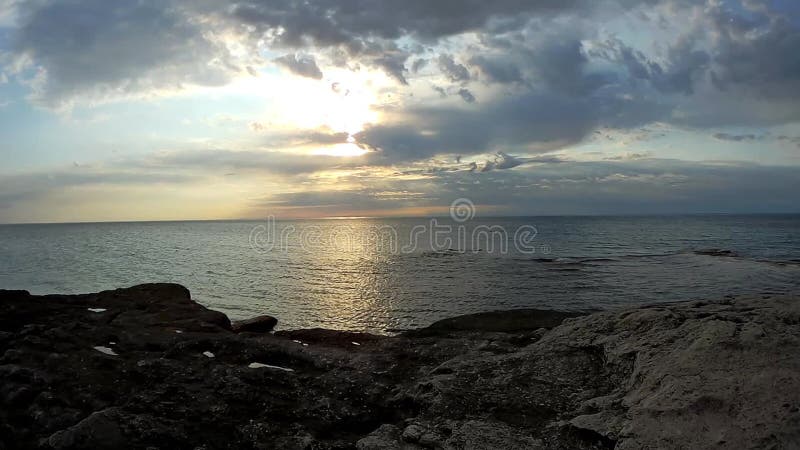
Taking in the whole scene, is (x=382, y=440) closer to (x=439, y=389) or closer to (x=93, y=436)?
(x=439, y=389)

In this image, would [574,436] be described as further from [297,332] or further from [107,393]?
[297,332]

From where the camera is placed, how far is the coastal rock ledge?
26.7ft

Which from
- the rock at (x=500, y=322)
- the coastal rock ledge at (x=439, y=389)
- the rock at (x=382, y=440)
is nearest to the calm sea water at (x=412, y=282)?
the rock at (x=500, y=322)

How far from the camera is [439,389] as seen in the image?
11.2 meters

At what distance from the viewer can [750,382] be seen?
8078 mm

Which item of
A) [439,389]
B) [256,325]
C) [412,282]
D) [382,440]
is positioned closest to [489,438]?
[382,440]

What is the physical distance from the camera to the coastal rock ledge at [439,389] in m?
8.14

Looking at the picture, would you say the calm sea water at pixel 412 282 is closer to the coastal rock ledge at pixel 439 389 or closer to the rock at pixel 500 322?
the rock at pixel 500 322

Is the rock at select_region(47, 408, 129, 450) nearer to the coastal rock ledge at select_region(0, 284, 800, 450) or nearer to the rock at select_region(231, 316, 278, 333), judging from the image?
the coastal rock ledge at select_region(0, 284, 800, 450)

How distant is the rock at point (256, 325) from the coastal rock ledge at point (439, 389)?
7.66 m

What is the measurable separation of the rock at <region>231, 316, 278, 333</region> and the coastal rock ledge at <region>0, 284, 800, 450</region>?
25.1 feet

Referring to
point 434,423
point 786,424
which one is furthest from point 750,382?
point 434,423

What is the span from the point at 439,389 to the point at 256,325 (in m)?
16.8

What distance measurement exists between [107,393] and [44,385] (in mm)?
1707
